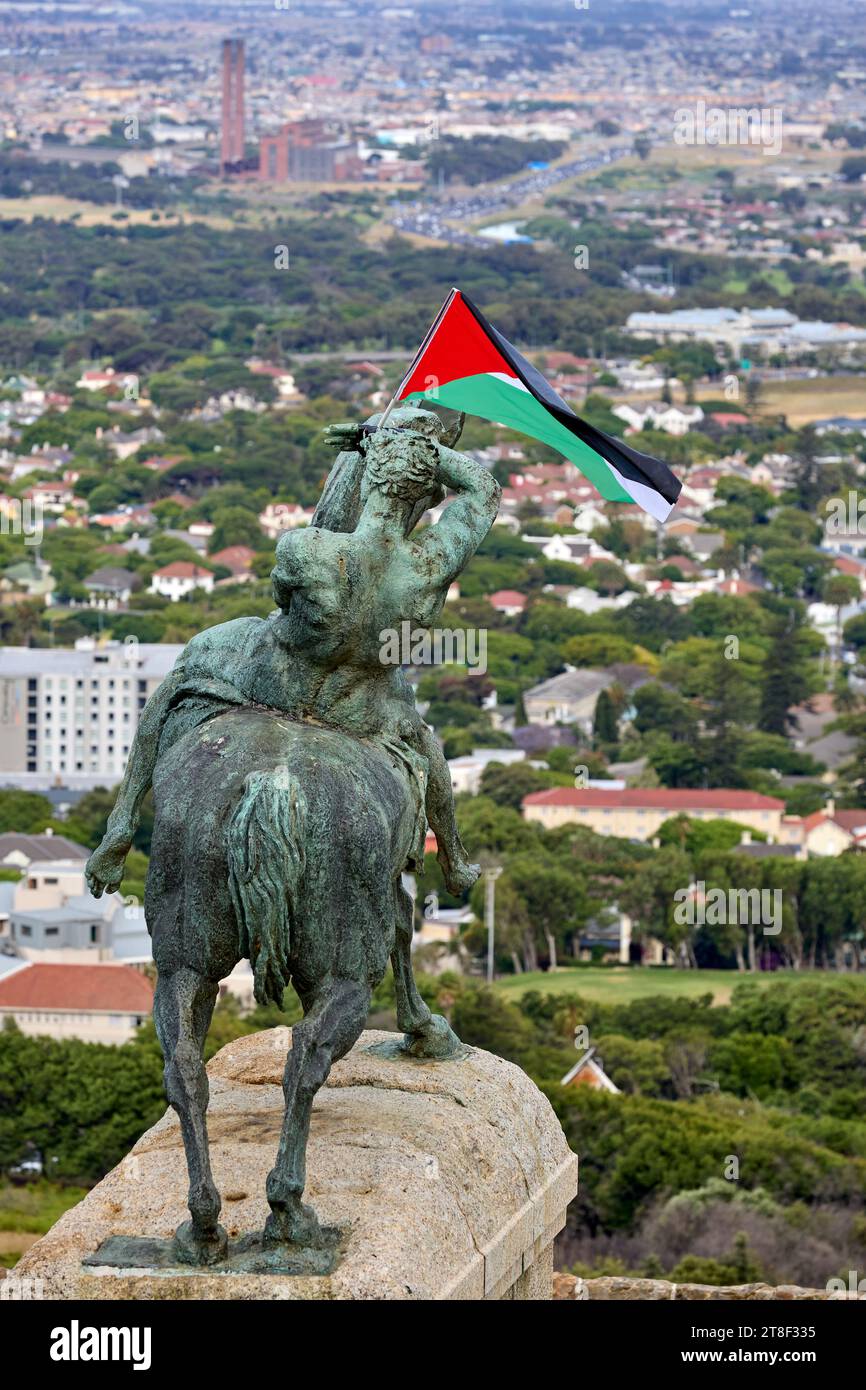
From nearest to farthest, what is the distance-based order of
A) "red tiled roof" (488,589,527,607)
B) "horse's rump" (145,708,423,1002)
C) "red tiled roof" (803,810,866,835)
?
"horse's rump" (145,708,423,1002) → "red tiled roof" (803,810,866,835) → "red tiled roof" (488,589,527,607)

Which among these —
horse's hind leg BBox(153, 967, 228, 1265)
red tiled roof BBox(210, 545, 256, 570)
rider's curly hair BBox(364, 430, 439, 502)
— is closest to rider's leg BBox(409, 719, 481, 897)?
rider's curly hair BBox(364, 430, 439, 502)

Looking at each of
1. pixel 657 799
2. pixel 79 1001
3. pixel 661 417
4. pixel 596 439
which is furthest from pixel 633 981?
pixel 661 417

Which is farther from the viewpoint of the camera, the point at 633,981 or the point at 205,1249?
the point at 633,981

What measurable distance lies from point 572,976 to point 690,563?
45.5 meters

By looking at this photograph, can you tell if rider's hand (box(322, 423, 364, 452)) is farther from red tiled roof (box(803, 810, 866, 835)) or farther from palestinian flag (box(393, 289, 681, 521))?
red tiled roof (box(803, 810, 866, 835))

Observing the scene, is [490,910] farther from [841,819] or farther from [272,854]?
[272,854]

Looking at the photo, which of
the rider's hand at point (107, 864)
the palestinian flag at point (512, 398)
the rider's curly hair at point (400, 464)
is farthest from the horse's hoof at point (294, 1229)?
the palestinian flag at point (512, 398)

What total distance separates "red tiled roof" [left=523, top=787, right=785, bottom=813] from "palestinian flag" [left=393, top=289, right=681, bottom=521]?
50.3m

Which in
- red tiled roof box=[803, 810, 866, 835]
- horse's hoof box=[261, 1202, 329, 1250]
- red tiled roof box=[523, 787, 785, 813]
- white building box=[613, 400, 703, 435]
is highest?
horse's hoof box=[261, 1202, 329, 1250]

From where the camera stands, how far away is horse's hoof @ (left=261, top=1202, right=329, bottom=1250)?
10.1m

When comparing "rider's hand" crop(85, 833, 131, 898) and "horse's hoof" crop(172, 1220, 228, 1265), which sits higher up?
"rider's hand" crop(85, 833, 131, 898)

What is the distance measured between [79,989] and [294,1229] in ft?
103

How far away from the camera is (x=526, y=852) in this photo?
57.7 meters

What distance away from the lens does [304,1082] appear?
1023 cm
